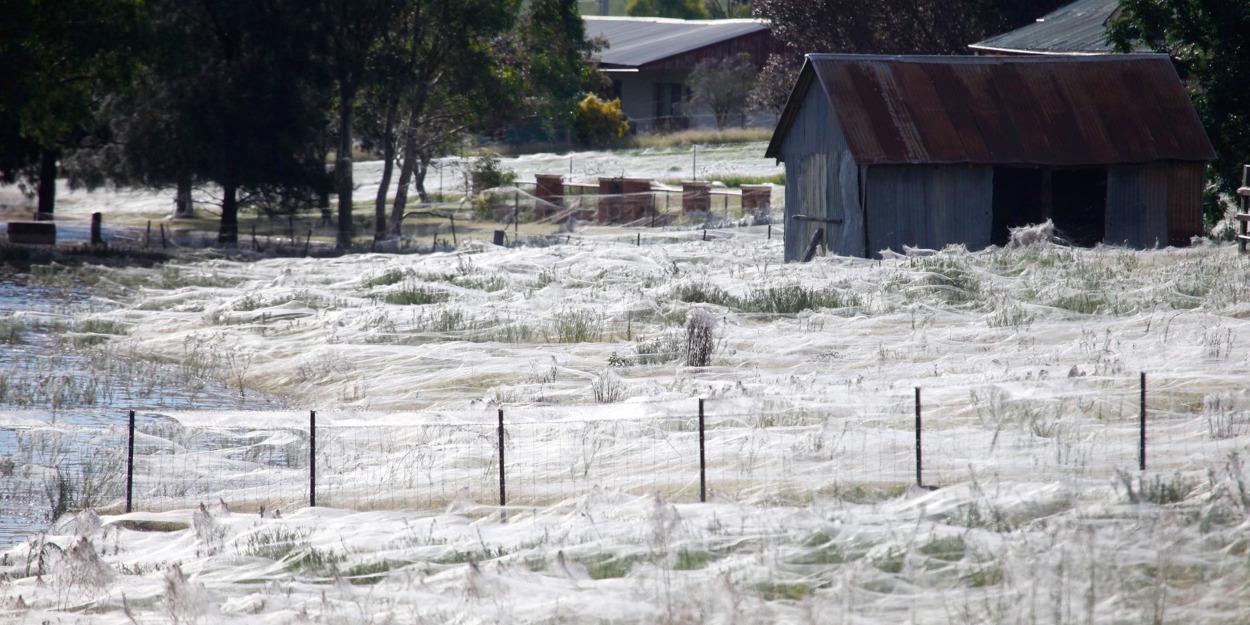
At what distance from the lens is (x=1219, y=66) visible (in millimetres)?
25906

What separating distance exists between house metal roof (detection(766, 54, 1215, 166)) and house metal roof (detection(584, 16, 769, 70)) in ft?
112

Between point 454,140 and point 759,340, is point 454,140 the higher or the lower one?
the higher one

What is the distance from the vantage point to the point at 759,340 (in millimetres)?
14508

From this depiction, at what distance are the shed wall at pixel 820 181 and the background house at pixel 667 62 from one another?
113ft

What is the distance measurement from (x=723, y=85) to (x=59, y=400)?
48.7 m

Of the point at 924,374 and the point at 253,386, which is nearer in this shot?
the point at 924,374

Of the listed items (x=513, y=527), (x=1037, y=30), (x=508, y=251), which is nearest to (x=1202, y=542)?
(x=513, y=527)

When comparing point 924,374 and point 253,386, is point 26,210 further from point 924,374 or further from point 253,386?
point 924,374

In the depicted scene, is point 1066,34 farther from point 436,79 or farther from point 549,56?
point 436,79

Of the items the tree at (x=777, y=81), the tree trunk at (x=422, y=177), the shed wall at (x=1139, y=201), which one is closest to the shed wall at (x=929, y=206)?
the shed wall at (x=1139, y=201)

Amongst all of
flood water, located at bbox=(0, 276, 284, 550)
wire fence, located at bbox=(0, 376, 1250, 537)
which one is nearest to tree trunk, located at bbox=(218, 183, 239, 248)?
flood water, located at bbox=(0, 276, 284, 550)

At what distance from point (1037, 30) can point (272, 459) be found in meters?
32.1

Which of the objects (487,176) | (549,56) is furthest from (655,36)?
(549,56)

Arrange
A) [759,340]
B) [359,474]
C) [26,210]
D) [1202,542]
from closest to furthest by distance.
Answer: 1. [1202,542]
2. [359,474]
3. [759,340]
4. [26,210]
